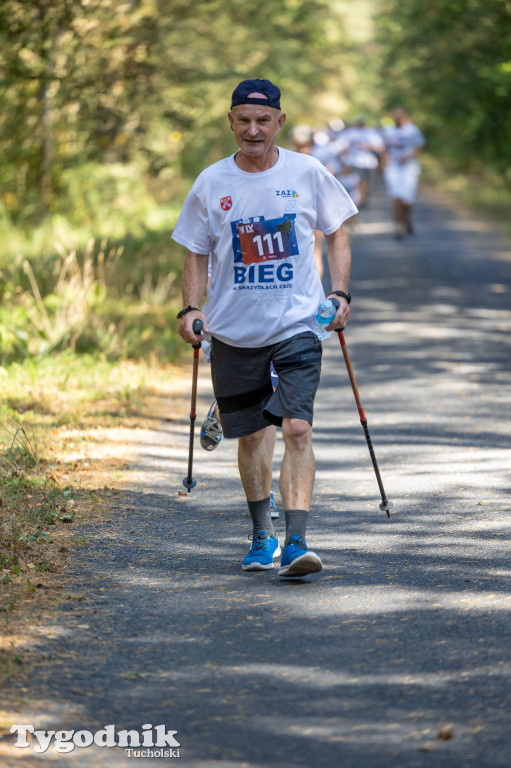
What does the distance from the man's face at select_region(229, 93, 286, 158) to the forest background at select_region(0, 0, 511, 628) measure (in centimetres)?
213

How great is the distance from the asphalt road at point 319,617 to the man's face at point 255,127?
1932 millimetres

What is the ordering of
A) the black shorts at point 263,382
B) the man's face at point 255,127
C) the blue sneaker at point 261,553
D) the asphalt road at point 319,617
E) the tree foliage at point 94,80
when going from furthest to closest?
the tree foliage at point 94,80, the blue sneaker at point 261,553, the black shorts at point 263,382, the man's face at point 255,127, the asphalt road at point 319,617

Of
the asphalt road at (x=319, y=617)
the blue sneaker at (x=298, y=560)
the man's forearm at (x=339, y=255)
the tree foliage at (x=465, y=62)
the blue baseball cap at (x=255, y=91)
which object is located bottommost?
the asphalt road at (x=319, y=617)

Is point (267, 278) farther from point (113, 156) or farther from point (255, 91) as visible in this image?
point (113, 156)

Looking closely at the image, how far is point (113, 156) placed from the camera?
2169 centimetres

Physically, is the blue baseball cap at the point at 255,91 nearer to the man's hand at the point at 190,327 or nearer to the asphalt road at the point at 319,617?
the man's hand at the point at 190,327

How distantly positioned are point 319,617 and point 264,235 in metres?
1.71

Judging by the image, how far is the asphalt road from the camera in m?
3.83

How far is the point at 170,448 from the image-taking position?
8484 millimetres

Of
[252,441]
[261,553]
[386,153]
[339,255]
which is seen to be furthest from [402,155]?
[261,553]

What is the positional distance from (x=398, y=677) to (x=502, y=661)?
40 cm

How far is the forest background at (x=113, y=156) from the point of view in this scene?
9.60 m

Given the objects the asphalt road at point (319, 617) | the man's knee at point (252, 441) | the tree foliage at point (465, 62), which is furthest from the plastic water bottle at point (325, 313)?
the tree foliage at point (465, 62)

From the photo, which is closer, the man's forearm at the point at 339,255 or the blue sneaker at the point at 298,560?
the blue sneaker at the point at 298,560
